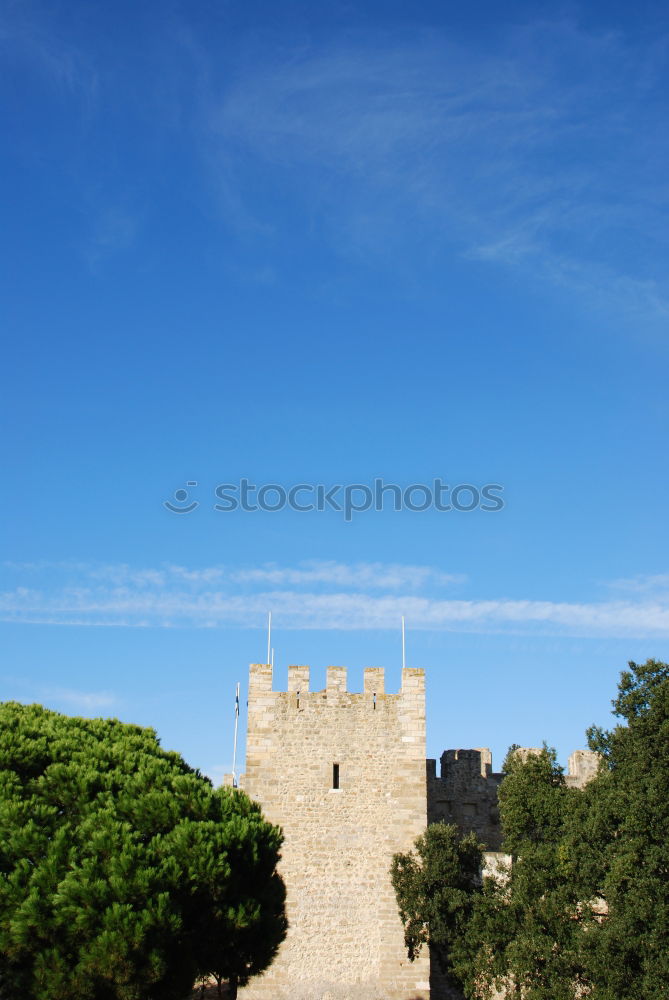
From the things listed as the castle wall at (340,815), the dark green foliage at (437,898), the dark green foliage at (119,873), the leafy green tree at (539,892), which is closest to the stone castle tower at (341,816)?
the castle wall at (340,815)

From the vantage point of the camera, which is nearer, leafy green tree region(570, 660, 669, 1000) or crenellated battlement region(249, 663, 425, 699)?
leafy green tree region(570, 660, 669, 1000)

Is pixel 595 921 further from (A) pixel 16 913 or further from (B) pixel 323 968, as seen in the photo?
(A) pixel 16 913

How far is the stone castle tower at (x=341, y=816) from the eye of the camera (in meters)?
27.5

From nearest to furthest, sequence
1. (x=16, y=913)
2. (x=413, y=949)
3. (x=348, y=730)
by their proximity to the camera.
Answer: (x=16, y=913) < (x=413, y=949) < (x=348, y=730)

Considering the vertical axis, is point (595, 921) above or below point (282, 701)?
below

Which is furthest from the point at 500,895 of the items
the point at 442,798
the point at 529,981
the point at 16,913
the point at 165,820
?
the point at 16,913

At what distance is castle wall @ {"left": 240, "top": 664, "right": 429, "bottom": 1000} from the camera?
90.1 ft

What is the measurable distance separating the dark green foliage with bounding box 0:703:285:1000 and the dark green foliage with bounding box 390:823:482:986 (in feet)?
17.7

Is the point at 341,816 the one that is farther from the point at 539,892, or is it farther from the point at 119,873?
the point at 119,873

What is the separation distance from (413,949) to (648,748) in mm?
8468

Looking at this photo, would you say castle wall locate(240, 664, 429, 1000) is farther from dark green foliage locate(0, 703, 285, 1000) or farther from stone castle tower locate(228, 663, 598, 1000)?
dark green foliage locate(0, 703, 285, 1000)

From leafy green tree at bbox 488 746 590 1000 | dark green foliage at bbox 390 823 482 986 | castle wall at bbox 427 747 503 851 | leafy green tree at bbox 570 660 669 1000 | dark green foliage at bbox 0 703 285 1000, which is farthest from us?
castle wall at bbox 427 747 503 851

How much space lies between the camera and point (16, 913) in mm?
18844

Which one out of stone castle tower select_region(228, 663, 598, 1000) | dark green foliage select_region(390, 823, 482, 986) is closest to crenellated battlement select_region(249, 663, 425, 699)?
stone castle tower select_region(228, 663, 598, 1000)
